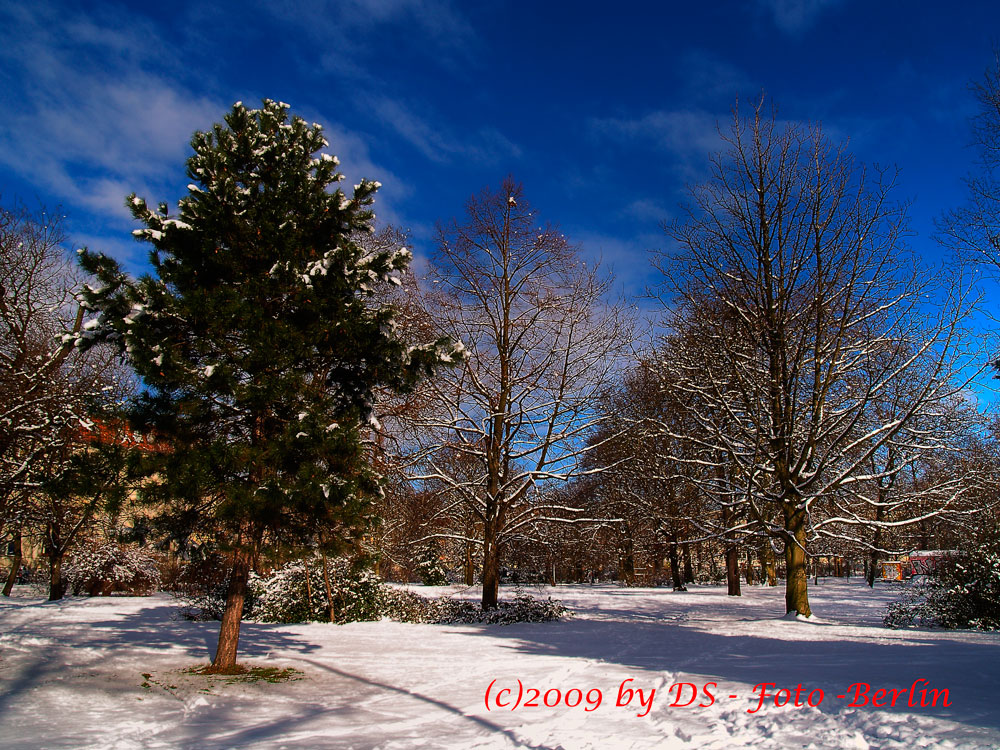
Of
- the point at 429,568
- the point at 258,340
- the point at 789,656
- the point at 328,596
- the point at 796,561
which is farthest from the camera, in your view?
the point at 429,568

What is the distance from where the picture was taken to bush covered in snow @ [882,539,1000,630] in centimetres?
1242

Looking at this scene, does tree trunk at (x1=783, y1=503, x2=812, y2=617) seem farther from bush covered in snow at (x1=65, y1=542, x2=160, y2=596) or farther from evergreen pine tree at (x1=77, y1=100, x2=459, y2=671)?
bush covered in snow at (x1=65, y1=542, x2=160, y2=596)

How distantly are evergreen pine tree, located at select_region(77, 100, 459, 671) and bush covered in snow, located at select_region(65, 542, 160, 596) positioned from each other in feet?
54.0

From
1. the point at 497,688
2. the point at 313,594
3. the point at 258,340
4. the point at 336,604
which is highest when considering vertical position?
the point at 258,340

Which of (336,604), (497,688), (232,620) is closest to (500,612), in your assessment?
(336,604)

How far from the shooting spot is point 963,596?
43.0 ft

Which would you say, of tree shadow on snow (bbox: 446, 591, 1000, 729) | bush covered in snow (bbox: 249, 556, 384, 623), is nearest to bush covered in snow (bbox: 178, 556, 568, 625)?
bush covered in snow (bbox: 249, 556, 384, 623)

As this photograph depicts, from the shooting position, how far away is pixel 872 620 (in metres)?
15.7

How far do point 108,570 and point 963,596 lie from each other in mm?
25800

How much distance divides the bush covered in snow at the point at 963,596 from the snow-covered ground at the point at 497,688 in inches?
71.2

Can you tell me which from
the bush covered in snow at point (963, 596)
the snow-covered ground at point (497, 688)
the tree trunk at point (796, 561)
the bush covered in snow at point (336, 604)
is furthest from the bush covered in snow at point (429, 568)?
the bush covered in snow at point (963, 596)

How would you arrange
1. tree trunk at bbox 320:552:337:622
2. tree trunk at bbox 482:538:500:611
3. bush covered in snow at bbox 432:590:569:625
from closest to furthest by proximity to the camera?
tree trunk at bbox 320:552:337:622 < bush covered in snow at bbox 432:590:569:625 < tree trunk at bbox 482:538:500:611

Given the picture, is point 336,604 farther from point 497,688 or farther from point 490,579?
point 497,688

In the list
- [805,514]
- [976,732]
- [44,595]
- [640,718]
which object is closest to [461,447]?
[805,514]
